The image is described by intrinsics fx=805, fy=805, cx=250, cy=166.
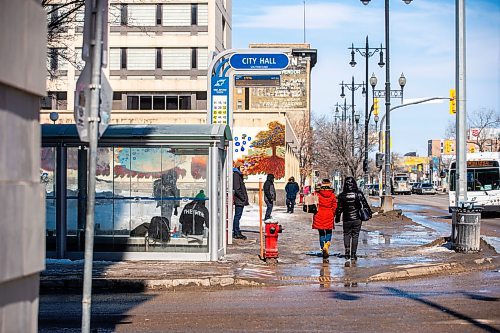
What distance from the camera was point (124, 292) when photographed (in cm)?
1417

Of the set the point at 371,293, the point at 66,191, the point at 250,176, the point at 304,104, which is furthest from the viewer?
the point at 304,104

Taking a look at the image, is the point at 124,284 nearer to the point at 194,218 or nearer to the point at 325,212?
the point at 194,218

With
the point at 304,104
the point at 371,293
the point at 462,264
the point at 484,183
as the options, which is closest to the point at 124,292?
the point at 371,293

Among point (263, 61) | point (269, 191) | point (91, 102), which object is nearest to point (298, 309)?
point (91, 102)

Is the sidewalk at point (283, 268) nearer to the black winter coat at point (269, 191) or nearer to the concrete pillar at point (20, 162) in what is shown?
the black winter coat at point (269, 191)

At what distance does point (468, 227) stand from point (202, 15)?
146 feet

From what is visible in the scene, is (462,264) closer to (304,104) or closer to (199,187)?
(199,187)

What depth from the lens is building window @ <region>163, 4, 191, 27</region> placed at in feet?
199

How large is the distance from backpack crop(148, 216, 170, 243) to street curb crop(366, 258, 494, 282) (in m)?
4.35

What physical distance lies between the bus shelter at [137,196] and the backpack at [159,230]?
0.02 m

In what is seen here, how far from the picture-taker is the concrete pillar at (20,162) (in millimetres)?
4758

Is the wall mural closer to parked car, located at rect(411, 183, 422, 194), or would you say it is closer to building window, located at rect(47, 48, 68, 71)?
building window, located at rect(47, 48, 68, 71)

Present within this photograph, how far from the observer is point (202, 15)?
60812 millimetres

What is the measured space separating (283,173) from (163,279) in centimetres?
4271
